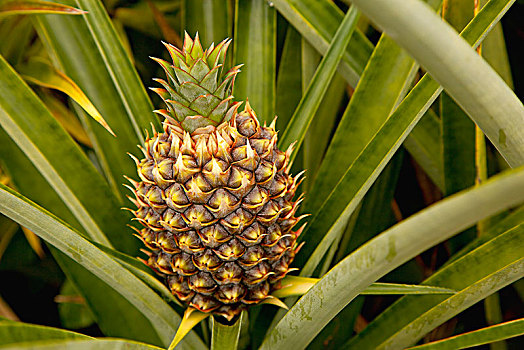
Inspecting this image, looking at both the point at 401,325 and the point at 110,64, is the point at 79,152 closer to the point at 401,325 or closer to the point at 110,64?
the point at 110,64

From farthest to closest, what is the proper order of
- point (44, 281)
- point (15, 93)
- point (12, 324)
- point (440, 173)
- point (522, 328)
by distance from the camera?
point (44, 281) < point (440, 173) < point (15, 93) < point (522, 328) < point (12, 324)

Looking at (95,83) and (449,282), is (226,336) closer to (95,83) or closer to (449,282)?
(449,282)

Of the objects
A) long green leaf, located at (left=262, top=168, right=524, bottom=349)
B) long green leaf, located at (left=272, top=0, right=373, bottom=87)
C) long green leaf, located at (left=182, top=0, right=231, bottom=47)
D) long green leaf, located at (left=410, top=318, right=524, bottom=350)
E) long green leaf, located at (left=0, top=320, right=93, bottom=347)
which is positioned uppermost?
long green leaf, located at (left=182, top=0, right=231, bottom=47)

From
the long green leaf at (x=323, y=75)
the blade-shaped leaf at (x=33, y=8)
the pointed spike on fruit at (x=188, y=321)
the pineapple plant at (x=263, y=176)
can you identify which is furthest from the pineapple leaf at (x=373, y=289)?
the blade-shaped leaf at (x=33, y=8)

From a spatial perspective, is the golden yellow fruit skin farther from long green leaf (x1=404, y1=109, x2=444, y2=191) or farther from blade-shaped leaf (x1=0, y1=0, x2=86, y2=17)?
long green leaf (x1=404, y1=109, x2=444, y2=191)

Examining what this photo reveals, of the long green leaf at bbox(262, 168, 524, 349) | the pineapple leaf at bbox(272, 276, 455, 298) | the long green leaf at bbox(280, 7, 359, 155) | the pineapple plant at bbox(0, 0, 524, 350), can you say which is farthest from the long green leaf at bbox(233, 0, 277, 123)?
the long green leaf at bbox(262, 168, 524, 349)

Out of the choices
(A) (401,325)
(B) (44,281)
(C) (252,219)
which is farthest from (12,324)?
(B) (44,281)
